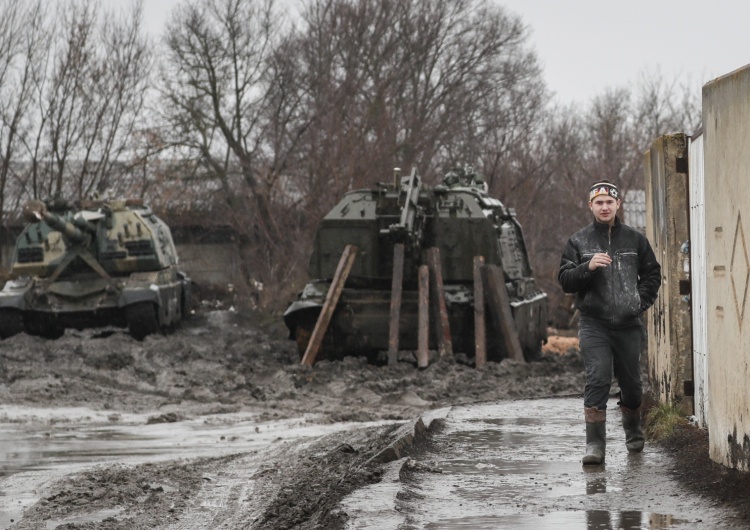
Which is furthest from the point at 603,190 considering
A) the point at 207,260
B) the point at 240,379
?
the point at 207,260

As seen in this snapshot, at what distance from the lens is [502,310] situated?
2144 centimetres

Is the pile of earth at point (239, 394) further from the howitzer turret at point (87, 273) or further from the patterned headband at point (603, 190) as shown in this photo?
the patterned headband at point (603, 190)

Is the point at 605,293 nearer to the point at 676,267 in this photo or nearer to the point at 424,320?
the point at 676,267

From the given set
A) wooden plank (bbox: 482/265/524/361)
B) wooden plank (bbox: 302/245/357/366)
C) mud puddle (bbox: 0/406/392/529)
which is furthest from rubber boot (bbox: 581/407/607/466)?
wooden plank (bbox: 302/245/357/366)

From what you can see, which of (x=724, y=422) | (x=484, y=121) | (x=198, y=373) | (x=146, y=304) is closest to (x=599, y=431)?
(x=724, y=422)

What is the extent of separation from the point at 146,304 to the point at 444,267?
6.24 m

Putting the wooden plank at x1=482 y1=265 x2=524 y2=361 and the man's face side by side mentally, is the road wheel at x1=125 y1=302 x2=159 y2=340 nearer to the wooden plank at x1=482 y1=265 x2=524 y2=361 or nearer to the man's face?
the wooden plank at x1=482 y1=265 x2=524 y2=361

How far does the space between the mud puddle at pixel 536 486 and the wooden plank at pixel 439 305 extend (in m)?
8.98

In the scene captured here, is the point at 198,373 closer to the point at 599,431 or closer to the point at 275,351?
the point at 275,351

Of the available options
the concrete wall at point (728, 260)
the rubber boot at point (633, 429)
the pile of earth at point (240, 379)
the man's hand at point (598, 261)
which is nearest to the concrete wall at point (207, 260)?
the pile of earth at point (240, 379)

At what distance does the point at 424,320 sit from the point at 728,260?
13039 mm

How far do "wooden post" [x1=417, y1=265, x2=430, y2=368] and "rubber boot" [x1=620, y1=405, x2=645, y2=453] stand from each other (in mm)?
10470

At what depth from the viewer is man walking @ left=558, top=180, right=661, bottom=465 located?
9273 mm

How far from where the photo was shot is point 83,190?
4169 cm
